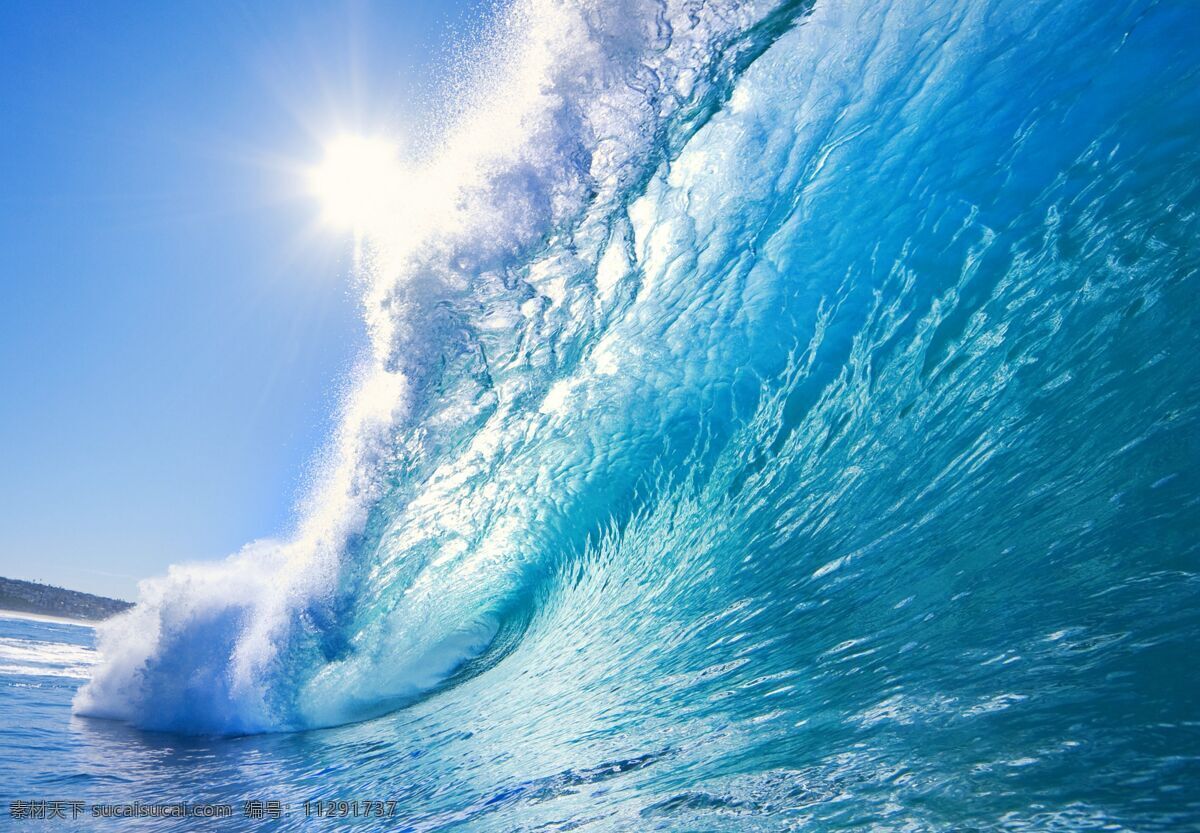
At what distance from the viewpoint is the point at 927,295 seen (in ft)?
14.5

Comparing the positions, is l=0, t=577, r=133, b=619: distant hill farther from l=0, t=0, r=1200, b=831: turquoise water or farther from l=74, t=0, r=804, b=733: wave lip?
l=0, t=0, r=1200, b=831: turquoise water

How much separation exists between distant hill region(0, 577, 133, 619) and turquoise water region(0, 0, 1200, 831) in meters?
53.4

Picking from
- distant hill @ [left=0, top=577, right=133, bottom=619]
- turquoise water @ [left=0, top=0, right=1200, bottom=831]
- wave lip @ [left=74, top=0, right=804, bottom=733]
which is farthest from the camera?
distant hill @ [left=0, top=577, right=133, bottom=619]

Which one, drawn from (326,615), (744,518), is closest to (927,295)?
(744,518)

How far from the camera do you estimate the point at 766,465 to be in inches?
207

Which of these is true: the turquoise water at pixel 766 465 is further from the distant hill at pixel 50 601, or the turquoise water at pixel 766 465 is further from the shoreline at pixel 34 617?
the distant hill at pixel 50 601

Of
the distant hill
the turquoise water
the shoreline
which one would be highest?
the distant hill

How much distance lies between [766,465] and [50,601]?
7239 centimetres

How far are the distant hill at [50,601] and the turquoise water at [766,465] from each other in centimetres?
5341

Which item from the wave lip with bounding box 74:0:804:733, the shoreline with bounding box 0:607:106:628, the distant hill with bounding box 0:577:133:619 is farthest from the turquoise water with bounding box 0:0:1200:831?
the distant hill with bounding box 0:577:133:619

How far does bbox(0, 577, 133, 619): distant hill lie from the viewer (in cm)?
4972

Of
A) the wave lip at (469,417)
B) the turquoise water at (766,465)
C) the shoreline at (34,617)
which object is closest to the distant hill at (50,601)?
the shoreline at (34,617)

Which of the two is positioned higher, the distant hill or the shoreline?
the distant hill

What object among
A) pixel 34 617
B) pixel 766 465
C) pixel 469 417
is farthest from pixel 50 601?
pixel 766 465
